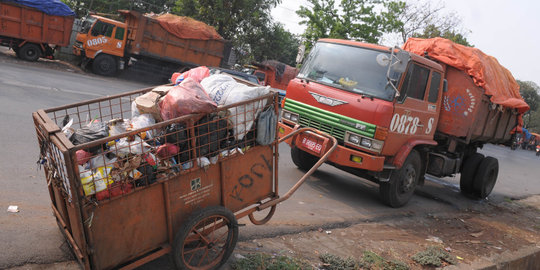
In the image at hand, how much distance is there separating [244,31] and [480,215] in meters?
24.0

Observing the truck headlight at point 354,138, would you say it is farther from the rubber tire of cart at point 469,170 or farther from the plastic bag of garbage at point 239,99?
the rubber tire of cart at point 469,170

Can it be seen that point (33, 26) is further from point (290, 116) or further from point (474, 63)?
point (474, 63)

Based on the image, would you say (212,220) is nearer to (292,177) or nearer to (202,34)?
(292,177)

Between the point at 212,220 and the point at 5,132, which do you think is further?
the point at 5,132

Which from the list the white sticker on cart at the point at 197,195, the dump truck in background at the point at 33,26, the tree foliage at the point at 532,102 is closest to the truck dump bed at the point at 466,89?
the white sticker on cart at the point at 197,195

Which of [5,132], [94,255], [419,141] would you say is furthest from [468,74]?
[5,132]

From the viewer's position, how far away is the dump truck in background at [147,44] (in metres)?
17.0

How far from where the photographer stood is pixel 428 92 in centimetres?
607

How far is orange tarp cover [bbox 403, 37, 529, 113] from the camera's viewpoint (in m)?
6.68

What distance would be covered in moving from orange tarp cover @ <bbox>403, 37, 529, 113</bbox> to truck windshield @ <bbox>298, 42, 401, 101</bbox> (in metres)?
1.92

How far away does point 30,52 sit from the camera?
16312 mm

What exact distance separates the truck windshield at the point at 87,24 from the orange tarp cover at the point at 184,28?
2.96m

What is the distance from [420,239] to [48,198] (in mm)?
4675

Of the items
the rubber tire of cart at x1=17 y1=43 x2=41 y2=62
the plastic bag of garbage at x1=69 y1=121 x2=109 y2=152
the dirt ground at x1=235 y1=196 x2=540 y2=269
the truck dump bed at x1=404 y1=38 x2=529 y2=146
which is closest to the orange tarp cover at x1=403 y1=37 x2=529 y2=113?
the truck dump bed at x1=404 y1=38 x2=529 y2=146
